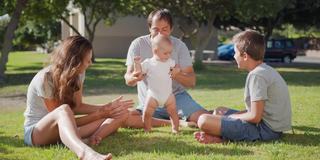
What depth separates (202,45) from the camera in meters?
28.6

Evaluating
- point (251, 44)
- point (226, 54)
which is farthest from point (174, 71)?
point (226, 54)

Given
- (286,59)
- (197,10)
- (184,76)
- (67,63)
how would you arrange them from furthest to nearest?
1. (286,59)
2. (197,10)
3. (184,76)
4. (67,63)

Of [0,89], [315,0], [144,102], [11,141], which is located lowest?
[0,89]

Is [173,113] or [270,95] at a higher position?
[270,95]

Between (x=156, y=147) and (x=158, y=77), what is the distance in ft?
3.50

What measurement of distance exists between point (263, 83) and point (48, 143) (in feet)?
8.22

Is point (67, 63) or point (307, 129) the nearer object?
point (67, 63)

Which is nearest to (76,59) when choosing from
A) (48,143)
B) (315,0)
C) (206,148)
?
(48,143)

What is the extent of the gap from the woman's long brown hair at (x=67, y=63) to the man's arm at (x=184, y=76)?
4.57ft

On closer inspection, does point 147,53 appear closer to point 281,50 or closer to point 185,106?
point 185,106

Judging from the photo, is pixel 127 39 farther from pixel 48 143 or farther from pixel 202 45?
pixel 48 143

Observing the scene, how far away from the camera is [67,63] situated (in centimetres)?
553

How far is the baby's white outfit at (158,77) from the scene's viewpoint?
6.57 m

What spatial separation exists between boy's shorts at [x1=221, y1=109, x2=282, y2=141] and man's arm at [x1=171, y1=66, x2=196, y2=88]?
3.00ft
